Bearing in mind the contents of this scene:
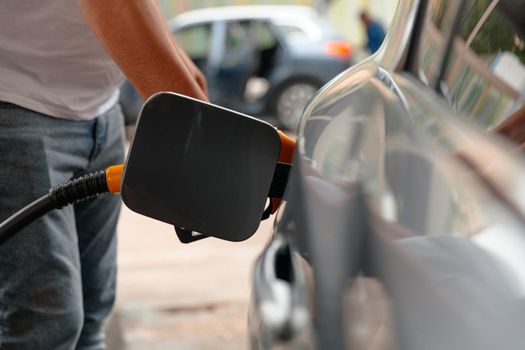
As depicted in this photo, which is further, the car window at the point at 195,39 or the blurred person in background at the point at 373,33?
the blurred person in background at the point at 373,33

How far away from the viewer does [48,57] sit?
1.58 m

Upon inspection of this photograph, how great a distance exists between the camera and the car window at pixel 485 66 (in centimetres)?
86

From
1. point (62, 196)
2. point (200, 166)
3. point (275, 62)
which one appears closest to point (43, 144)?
point (62, 196)

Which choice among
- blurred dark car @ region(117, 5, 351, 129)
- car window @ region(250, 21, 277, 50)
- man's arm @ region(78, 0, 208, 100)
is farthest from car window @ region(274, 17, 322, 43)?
man's arm @ region(78, 0, 208, 100)

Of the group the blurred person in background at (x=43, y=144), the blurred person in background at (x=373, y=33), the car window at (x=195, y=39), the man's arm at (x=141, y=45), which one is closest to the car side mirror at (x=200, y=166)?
the man's arm at (x=141, y=45)

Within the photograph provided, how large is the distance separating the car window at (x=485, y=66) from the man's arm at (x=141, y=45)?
39cm

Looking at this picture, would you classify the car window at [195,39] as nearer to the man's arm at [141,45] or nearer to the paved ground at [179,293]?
the paved ground at [179,293]

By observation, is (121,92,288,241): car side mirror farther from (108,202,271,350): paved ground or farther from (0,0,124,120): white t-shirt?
(108,202,271,350): paved ground

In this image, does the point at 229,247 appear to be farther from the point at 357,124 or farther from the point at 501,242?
the point at 501,242

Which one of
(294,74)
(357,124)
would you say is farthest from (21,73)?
(294,74)

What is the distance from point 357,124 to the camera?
38.4 inches

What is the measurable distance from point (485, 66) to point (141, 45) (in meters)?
0.48

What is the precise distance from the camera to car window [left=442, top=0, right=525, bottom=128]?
2.84 feet

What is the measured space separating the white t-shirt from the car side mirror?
67cm
